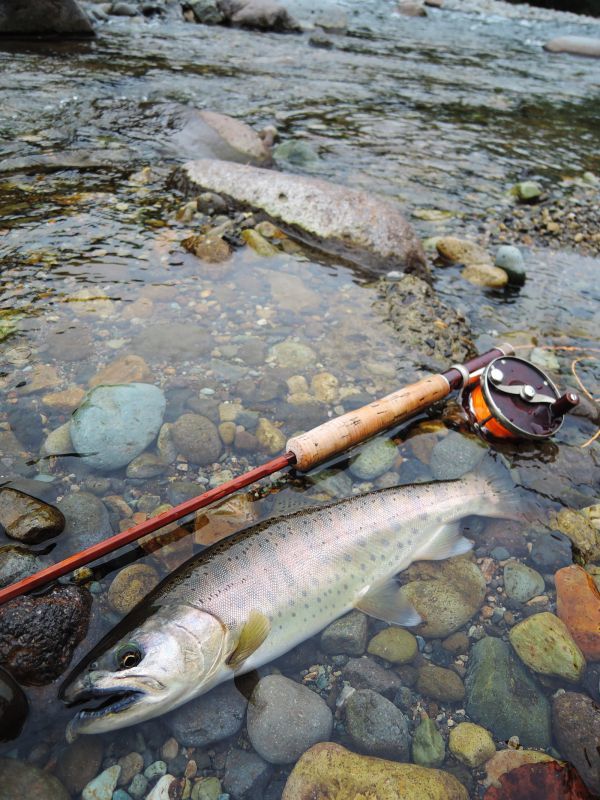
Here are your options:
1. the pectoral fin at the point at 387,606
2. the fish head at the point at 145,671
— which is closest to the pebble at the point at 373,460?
the pectoral fin at the point at 387,606

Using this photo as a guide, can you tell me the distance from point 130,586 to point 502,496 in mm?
2481

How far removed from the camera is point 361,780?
248 cm

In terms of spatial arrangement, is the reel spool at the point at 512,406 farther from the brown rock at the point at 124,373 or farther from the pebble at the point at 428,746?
the brown rock at the point at 124,373

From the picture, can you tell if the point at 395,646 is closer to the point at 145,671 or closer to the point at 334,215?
the point at 145,671

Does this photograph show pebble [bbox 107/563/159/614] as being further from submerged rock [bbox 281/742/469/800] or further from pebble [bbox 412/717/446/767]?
pebble [bbox 412/717/446/767]

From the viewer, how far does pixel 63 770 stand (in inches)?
95.6

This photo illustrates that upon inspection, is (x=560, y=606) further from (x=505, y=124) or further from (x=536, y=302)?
(x=505, y=124)

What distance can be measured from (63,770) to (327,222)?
17.7ft

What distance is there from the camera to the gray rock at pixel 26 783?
2.26 meters

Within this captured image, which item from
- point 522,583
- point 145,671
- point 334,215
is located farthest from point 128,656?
point 334,215

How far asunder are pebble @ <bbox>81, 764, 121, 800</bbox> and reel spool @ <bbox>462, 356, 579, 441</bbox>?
3.12m

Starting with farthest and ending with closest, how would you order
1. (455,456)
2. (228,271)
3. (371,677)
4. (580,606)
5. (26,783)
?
(228,271), (455,456), (580,606), (371,677), (26,783)

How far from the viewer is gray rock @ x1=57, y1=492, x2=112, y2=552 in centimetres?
321

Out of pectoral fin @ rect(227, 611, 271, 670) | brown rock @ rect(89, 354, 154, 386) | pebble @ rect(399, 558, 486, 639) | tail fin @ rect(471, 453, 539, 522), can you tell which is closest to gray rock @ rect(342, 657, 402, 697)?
pebble @ rect(399, 558, 486, 639)
